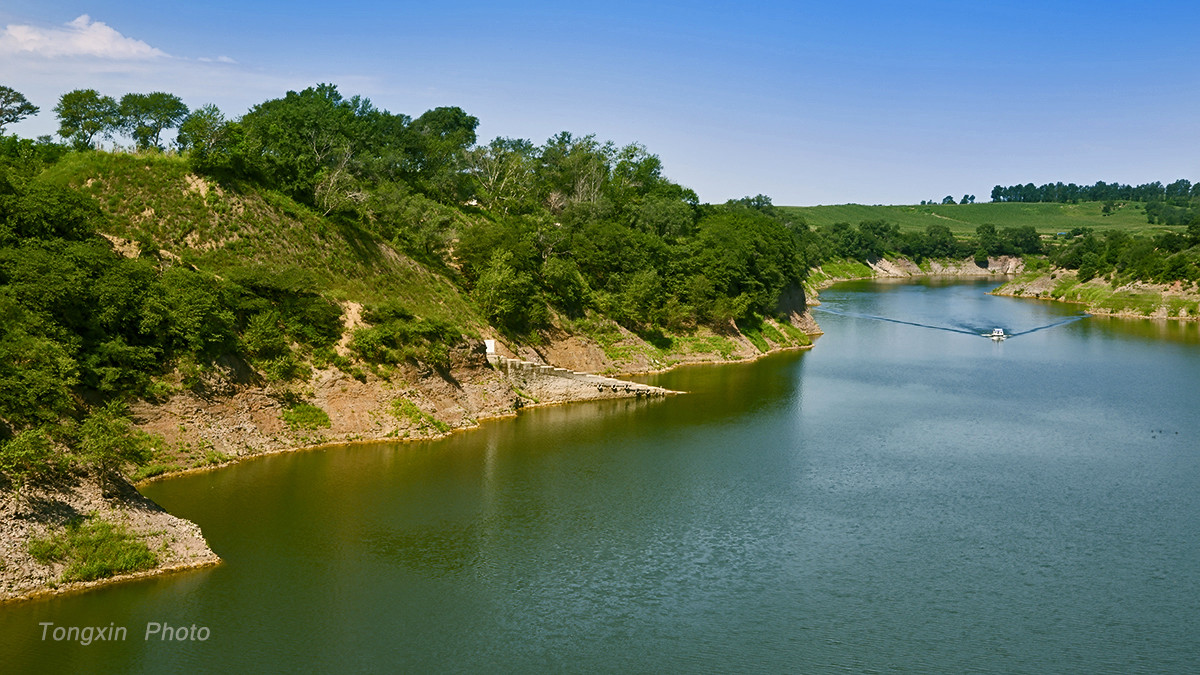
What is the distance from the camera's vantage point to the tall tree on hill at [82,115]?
255ft

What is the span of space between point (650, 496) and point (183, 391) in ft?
90.3

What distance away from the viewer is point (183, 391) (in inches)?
2037

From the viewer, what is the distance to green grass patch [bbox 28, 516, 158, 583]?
34.3m

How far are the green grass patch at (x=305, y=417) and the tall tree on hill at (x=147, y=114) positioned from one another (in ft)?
119

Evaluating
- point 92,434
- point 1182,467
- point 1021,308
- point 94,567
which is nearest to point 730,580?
point 94,567

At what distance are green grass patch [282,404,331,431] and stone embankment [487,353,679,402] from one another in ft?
54.0

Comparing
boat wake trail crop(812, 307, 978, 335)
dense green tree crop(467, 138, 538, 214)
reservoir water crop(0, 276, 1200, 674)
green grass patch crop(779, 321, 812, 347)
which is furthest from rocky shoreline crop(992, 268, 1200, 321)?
dense green tree crop(467, 138, 538, 214)

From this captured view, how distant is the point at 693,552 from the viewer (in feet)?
137

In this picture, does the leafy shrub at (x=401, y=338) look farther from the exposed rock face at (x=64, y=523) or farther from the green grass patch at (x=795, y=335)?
the green grass patch at (x=795, y=335)

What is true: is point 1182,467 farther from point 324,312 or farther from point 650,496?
point 324,312

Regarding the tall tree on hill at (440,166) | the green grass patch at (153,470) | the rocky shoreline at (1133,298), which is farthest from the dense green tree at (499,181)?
the rocky shoreline at (1133,298)

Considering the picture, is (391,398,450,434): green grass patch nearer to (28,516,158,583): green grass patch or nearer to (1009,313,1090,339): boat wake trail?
(28,516,158,583): green grass patch

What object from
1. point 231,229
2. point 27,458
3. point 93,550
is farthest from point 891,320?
point 27,458

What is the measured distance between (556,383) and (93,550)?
139 ft
